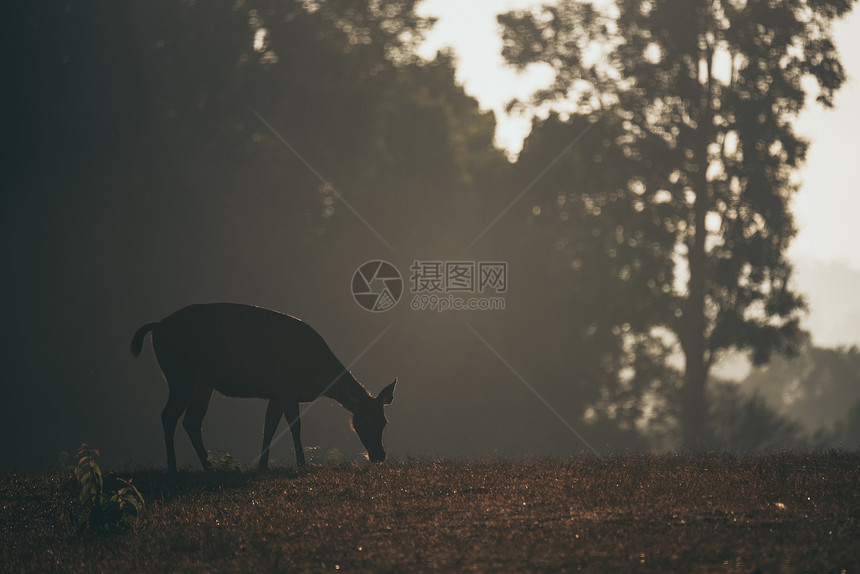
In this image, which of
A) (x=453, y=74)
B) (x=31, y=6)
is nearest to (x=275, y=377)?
(x=31, y=6)

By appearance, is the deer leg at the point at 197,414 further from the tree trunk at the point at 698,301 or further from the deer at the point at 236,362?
the tree trunk at the point at 698,301

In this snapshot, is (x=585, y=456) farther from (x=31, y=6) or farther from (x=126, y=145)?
(x=31, y=6)

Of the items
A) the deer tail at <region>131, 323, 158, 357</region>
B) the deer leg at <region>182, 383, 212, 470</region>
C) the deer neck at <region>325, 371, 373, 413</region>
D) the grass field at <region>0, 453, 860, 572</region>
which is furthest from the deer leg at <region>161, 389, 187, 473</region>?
the deer neck at <region>325, 371, 373, 413</region>

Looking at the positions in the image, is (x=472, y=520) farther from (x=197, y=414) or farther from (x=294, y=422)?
(x=197, y=414)

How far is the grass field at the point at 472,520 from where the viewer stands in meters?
8.50

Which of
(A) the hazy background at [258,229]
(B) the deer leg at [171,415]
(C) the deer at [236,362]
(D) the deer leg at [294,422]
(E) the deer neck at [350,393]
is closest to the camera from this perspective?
(B) the deer leg at [171,415]

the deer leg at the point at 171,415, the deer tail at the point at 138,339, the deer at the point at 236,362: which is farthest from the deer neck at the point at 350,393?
the deer tail at the point at 138,339

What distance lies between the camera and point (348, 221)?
3756 cm

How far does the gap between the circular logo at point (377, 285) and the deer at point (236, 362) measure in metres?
22.6

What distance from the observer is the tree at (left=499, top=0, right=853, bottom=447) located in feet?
111

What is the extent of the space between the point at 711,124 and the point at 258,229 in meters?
16.4

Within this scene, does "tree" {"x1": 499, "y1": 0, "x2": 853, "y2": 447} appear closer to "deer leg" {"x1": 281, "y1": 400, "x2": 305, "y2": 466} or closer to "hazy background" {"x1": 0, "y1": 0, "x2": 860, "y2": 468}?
"hazy background" {"x1": 0, "y1": 0, "x2": 860, "y2": 468}

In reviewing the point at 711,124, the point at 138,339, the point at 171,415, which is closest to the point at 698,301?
the point at 711,124

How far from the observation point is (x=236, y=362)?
1470cm
